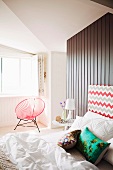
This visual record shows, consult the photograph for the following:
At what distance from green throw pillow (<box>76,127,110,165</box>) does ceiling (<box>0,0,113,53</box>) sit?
156 centimetres

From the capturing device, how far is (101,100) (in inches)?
111

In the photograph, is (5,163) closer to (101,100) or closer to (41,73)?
(101,100)

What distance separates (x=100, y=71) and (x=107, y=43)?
0.46m

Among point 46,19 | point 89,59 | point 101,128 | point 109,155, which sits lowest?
point 109,155

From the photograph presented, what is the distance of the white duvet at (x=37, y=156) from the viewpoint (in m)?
1.52

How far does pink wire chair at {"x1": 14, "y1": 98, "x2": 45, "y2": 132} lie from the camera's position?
444cm

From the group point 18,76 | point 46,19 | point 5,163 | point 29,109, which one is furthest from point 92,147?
point 18,76

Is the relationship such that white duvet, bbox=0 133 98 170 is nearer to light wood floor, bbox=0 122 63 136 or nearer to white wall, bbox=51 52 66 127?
light wood floor, bbox=0 122 63 136

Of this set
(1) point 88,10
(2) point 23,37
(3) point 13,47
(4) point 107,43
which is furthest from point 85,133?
(3) point 13,47

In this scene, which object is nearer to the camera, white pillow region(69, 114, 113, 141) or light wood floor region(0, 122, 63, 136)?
white pillow region(69, 114, 113, 141)

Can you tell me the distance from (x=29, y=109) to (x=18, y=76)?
44.8 inches

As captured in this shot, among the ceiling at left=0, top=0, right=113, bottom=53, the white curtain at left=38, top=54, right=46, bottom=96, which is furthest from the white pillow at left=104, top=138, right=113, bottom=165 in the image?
the white curtain at left=38, top=54, right=46, bottom=96

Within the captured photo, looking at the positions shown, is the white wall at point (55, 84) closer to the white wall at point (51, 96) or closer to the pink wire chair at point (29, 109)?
the white wall at point (51, 96)

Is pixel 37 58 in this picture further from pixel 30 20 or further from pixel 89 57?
pixel 89 57
